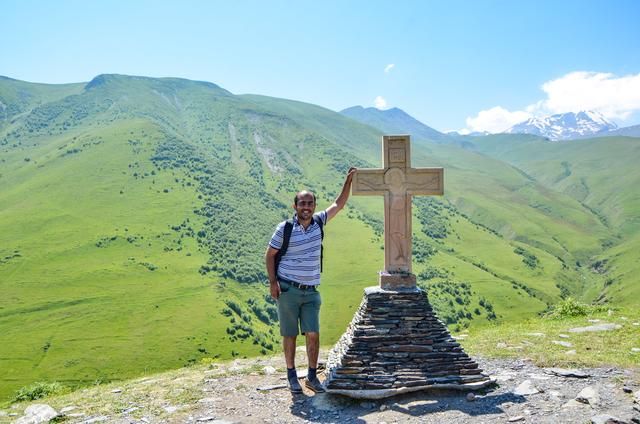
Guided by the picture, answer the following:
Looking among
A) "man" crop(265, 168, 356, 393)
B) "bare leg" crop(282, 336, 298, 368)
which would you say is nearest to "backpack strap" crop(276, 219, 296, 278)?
"man" crop(265, 168, 356, 393)

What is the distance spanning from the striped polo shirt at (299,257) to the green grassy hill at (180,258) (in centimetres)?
7163

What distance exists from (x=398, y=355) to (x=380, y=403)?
924mm

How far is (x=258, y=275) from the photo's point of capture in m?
114

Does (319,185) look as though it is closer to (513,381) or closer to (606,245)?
(606,245)

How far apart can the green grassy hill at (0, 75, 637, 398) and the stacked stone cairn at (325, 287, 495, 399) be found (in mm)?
71152

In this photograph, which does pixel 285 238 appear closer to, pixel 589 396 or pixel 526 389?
pixel 526 389

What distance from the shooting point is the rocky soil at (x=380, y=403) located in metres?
8.06

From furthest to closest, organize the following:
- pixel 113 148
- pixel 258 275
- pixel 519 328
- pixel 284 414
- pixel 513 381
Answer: pixel 113 148 → pixel 258 275 → pixel 519 328 → pixel 513 381 → pixel 284 414

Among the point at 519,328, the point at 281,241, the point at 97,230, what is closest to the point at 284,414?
the point at 281,241

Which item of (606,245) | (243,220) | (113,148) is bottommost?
(606,245)

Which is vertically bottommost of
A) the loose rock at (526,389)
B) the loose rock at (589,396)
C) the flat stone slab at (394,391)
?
the loose rock at (526,389)

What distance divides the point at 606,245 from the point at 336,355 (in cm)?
19966

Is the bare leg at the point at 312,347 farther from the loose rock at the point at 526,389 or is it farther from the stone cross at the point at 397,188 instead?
the loose rock at the point at 526,389

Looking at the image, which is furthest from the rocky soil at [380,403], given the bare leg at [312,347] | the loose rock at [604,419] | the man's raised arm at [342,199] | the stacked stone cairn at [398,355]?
the man's raised arm at [342,199]
